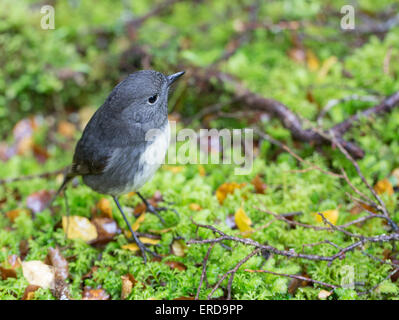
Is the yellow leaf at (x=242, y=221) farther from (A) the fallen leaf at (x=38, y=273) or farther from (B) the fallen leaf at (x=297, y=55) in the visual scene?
(B) the fallen leaf at (x=297, y=55)

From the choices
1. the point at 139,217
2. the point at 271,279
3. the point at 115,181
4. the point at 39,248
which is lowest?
the point at 271,279

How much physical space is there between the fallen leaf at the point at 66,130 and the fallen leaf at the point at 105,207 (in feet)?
5.81

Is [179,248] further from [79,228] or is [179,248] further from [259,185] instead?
[259,185]

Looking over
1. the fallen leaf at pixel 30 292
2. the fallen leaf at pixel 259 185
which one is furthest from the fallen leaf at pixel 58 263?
the fallen leaf at pixel 259 185

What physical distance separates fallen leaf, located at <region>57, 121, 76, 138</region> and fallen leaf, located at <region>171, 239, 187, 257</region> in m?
2.50

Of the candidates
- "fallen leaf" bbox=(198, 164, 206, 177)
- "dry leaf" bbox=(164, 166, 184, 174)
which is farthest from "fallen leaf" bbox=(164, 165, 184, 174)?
"fallen leaf" bbox=(198, 164, 206, 177)

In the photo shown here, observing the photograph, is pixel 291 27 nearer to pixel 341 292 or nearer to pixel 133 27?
pixel 133 27

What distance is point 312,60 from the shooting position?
15.9ft

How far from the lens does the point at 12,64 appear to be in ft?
15.6

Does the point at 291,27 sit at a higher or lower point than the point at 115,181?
higher

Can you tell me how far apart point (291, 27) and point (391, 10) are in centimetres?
123
